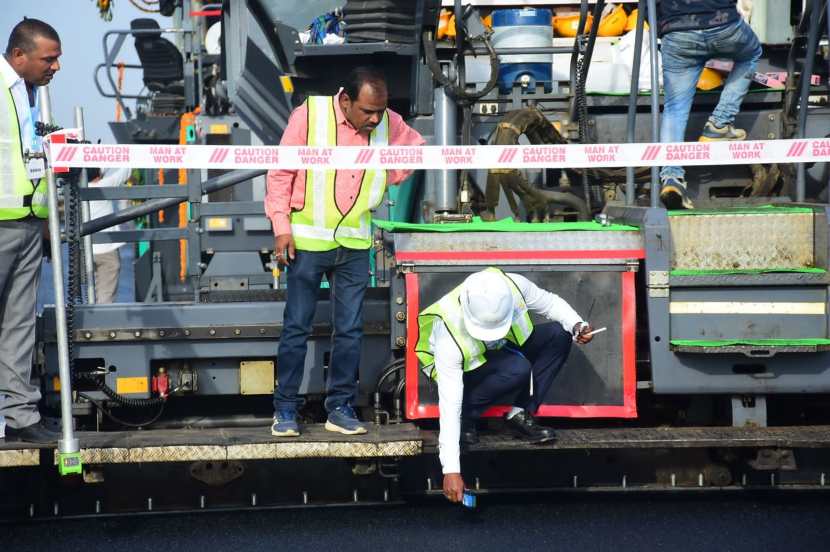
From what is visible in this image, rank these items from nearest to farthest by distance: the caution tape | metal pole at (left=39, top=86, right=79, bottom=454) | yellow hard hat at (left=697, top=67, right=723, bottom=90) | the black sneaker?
metal pole at (left=39, top=86, right=79, bottom=454) < the caution tape < the black sneaker < yellow hard hat at (left=697, top=67, right=723, bottom=90)

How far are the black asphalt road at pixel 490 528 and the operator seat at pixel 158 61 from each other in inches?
370

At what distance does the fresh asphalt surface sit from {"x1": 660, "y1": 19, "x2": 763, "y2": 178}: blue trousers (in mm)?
1780

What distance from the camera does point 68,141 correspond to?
5.31 meters

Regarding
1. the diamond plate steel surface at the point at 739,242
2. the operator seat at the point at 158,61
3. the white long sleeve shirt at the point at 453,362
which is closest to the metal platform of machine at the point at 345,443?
the white long sleeve shirt at the point at 453,362

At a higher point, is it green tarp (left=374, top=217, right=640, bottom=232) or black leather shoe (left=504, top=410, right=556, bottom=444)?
green tarp (left=374, top=217, right=640, bottom=232)

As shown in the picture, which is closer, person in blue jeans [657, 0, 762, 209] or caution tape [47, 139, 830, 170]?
caution tape [47, 139, 830, 170]

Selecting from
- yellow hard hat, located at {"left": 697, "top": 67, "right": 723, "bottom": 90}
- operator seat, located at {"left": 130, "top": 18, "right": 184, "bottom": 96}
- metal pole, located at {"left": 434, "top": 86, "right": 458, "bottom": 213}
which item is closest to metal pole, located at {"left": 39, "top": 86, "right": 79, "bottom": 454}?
metal pole, located at {"left": 434, "top": 86, "right": 458, "bottom": 213}

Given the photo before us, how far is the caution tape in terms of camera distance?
17.7ft

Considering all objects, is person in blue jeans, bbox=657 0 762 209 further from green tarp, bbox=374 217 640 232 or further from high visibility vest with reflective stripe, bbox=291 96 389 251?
high visibility vest with reflective stripe, bbox=291 96 389 251

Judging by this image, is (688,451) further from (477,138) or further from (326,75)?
(326,75)

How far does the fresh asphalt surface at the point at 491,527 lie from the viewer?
540cm

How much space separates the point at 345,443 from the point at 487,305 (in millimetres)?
876

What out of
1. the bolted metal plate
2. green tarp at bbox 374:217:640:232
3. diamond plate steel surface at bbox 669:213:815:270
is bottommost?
the bolted metal plate

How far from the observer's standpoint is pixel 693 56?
661 cm
